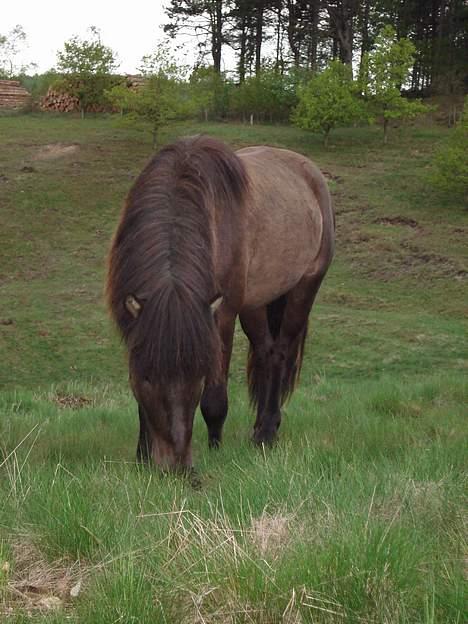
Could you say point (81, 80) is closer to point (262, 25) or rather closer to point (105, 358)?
point (262, 25)

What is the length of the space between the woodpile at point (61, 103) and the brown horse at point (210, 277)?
109 ft

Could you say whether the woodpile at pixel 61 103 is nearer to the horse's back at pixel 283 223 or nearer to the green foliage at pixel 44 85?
the green foliage at pixel 44 85

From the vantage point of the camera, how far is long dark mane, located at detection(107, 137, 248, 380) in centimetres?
377

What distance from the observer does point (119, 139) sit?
31.7 m

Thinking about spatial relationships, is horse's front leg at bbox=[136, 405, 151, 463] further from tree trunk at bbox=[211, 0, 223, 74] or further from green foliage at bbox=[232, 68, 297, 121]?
tree trunk at bbox=[211, 0, 223, 74]

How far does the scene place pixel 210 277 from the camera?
418 cm

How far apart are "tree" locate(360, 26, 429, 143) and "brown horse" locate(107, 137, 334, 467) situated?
1026 inches

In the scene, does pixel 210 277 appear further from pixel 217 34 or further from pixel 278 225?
pixel 217 34

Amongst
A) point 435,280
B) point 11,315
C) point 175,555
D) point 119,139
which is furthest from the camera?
point 119,139

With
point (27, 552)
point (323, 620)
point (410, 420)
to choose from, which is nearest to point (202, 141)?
point (410, 420)

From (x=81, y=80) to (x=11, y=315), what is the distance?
22.8m

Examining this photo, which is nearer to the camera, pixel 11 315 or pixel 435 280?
pixel 11 315

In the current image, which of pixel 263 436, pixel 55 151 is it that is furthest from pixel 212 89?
pixel 263 436

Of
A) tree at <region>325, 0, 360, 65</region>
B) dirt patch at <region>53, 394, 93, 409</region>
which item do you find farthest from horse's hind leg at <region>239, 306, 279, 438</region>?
tree at <region>325, 0, 360, 65</region>
